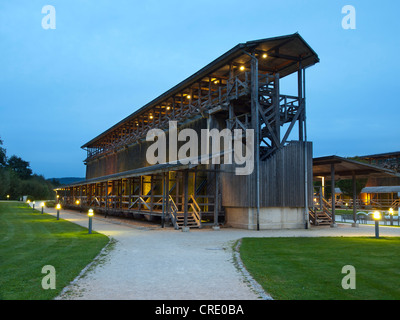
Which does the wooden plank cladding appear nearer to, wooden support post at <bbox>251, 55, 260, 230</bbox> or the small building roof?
wooden support post at <bbox>251, 55, 260, 230</bbox>

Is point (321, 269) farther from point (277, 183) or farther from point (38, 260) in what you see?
point (277, 183)

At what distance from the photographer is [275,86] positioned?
20.8m

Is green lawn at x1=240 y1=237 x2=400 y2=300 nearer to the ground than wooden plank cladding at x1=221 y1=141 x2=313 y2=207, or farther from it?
nearer to the ground

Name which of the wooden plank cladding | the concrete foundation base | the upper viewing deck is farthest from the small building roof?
the concrete foundation base

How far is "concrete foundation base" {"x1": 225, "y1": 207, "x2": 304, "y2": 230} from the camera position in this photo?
60.7 ft

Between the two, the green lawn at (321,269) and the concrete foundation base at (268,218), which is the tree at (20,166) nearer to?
the concrete foundation base at (268,218)

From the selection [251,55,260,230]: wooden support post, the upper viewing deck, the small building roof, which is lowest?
the small building roof

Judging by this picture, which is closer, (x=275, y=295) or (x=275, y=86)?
(x=275, y=295)

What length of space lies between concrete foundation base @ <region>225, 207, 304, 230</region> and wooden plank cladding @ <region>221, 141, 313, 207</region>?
16.8 inches

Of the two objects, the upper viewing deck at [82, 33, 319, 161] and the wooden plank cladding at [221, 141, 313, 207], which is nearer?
the wooden plank cladding at [221, 141, 313, 207]

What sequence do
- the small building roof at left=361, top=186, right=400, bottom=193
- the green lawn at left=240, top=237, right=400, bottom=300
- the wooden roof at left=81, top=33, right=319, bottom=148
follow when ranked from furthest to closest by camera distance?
the small building roof at left=361, top=186, right=400, bottom=193 → the wooden roof at left=81, top=33, right=319, bottom=148 → the green lawn at left=240, top=237, right=400, bottom=300
